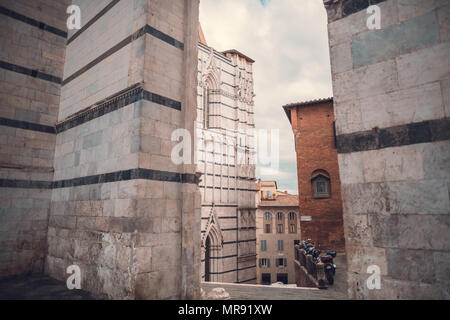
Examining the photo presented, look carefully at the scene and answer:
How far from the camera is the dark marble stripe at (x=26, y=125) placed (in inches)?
267

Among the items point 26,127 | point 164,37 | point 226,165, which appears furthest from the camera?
point 226,165

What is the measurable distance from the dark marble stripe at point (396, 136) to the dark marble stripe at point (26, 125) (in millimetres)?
7337

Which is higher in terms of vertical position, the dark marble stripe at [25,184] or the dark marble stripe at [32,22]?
the dark marble stripe at [32,22]

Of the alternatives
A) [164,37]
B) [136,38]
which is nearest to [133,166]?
[136,38]

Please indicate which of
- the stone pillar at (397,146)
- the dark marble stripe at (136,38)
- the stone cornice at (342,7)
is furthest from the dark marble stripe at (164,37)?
the stone pillar at (397,146)

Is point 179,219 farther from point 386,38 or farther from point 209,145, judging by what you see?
point 209,145

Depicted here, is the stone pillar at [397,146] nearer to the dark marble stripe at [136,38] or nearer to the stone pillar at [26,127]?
the dark marble stripe at [136,38]

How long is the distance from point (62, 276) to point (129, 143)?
3668 millimetres

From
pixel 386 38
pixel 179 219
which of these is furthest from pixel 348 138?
pixel 179 219

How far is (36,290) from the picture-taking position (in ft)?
17.8

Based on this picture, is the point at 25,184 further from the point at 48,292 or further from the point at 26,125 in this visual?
the point at 48,292

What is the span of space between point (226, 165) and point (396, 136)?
1766cm

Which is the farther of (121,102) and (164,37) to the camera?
(164,37)

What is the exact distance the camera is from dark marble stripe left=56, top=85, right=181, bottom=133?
495cm
